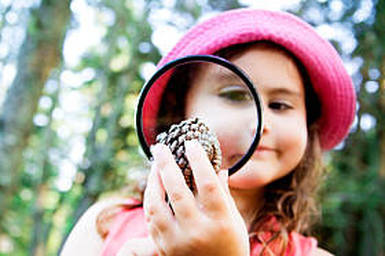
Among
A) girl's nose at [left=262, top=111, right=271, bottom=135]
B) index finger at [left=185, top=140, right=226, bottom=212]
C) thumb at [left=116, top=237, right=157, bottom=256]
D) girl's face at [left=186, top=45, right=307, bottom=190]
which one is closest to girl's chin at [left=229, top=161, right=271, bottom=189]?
girl's face at [left=186, top=45, right=307, bottom=190]

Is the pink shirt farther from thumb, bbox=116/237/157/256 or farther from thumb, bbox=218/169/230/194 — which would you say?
thumb, bbox=218/169/230/194

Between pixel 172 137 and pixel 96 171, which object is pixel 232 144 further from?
pixel 96 171

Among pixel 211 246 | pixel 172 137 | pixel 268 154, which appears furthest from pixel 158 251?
pixel 268 154

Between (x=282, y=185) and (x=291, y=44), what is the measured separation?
68 cm

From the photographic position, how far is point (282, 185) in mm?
1858

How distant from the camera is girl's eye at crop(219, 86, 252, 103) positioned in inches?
48.2

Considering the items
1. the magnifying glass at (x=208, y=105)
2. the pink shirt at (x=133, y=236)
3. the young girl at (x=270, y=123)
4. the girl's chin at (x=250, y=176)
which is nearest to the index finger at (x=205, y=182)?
the magnifying glass at (x=208, y=105)

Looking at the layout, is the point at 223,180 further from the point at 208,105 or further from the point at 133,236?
the point at 133,236

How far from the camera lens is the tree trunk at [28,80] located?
8.53 ft

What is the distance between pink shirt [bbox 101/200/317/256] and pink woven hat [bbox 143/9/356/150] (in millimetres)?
625

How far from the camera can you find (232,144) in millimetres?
1162

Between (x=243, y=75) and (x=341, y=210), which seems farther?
(x=341, y=210)

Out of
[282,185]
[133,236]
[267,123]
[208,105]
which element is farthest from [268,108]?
[133,236]

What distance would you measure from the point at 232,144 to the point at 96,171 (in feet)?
10.0
